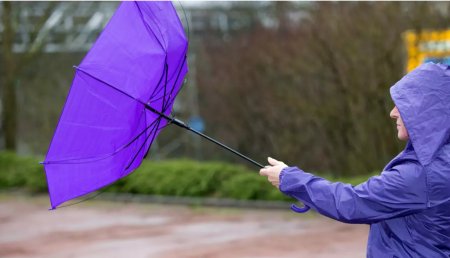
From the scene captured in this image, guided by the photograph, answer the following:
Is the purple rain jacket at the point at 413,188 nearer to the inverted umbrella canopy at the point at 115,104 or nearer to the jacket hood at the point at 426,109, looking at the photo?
the jacket hood at the point at 426,109

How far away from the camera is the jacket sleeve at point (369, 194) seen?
276 centimetres

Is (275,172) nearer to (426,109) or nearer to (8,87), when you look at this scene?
(426,109)

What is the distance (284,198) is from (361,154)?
2202 millimetres

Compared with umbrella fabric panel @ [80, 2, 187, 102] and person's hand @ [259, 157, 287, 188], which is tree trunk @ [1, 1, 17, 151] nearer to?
umbrella fabric panel @ [80, 2, 187, 102]

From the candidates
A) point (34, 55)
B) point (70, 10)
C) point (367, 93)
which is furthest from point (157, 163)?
point (70, 10)

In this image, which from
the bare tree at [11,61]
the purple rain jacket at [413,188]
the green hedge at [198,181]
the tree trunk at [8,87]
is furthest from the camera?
the bare tree at [11,61]

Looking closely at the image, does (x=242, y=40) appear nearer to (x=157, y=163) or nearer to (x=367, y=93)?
(x=157, y=163)

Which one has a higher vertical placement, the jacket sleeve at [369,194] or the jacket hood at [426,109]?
the jacket hood at [426,109]

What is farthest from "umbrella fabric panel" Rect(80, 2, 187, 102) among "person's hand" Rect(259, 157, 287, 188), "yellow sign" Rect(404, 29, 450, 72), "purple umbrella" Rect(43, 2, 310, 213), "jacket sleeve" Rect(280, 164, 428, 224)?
"yellow sign" Rect(404, 29, 450, 72)

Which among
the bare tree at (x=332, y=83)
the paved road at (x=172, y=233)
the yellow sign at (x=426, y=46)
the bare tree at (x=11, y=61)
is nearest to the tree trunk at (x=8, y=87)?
the bare tree at (x=11, y=61)

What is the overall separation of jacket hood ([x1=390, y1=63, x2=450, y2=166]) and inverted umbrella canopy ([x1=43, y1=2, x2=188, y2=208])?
4.64 ft

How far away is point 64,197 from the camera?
3.78 meters

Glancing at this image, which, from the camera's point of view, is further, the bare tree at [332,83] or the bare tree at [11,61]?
the bare tree at [11,61]

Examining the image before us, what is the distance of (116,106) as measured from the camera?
146 inches
